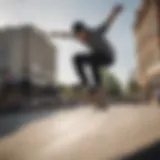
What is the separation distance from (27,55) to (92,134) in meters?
0.47

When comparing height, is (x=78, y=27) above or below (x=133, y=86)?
above

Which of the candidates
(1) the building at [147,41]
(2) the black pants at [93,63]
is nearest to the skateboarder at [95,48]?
(2) the black pants at [93,63]

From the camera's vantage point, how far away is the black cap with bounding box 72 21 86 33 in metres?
1.53

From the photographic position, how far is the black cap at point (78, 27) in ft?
5.01

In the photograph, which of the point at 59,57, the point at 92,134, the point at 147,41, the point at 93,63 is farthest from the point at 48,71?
the point at 147,41

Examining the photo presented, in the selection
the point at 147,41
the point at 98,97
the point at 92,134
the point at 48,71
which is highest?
the point at 147,41

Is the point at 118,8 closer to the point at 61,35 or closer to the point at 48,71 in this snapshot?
the point at 61,35

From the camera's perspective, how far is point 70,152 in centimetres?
149

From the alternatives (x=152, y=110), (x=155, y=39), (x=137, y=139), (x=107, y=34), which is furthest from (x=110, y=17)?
(x=137, y=139)

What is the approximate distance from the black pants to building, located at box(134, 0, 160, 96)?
0.14 meters

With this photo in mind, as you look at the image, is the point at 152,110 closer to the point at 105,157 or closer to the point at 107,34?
the point at 105,157

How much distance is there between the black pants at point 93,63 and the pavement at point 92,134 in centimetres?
13

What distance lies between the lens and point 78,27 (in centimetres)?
153

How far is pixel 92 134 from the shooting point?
4.91 feet
